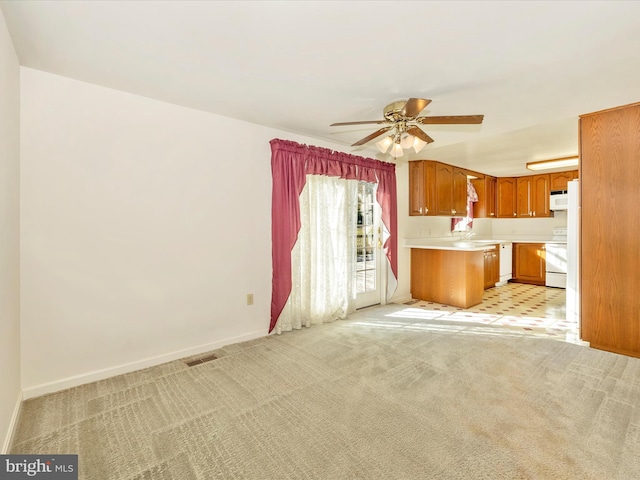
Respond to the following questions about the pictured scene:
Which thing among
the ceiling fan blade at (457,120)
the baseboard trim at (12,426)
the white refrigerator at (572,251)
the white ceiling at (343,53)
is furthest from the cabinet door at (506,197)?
the baseboard trim at (12,426)

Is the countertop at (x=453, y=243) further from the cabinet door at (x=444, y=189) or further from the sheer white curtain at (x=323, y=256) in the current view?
the sheer white curtain at (x=323, y=256)

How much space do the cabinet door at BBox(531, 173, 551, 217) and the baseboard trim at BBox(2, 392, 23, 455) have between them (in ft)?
27.0

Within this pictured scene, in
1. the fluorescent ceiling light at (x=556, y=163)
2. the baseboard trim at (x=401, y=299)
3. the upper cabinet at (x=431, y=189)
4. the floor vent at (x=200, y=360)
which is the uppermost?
the fluorescent ceiling light at (x=556, y=163)

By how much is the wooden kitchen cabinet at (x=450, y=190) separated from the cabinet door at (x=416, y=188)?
36 centimetres

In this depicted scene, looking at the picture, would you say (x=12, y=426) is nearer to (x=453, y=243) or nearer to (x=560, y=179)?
(x=453, y=243)

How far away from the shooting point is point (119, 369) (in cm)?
258

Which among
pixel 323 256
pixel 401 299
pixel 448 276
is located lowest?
pixel 401 299

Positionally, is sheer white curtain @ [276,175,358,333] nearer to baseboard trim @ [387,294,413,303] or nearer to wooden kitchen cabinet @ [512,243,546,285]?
baseboard trim @ [387,294,413,303]

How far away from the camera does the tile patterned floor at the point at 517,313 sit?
364cm

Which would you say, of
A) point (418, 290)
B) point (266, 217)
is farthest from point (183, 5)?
point (418, 290)

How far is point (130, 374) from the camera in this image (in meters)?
2.59

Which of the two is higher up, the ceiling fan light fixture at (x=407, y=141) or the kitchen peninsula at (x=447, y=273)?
the ceiling fan light fixture at (x=407, y=141)

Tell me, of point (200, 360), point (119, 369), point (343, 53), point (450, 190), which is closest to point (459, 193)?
point (450, 190)

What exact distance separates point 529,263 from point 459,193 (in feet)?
7.76
